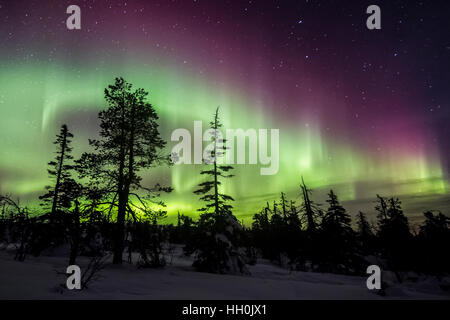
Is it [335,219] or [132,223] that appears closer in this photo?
[132,223]

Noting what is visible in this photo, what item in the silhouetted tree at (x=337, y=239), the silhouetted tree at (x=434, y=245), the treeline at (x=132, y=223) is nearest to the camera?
the treeline at (x=132, y=223)

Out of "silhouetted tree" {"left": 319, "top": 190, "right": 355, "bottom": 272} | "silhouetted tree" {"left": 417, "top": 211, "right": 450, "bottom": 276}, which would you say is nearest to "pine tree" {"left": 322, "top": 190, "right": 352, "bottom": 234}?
"silhouetted tree" {"left": 319, "top": 190, "right": 355, "bottom": 272}

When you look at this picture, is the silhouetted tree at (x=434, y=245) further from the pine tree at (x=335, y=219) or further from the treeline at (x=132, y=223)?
the pine tree at (x=335, y=219)

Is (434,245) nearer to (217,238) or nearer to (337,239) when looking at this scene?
(337,239)

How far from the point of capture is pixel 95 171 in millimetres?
11438

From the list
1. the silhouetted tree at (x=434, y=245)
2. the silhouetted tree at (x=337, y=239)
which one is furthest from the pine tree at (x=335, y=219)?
the silhouetted tree at (x=434, y=245)

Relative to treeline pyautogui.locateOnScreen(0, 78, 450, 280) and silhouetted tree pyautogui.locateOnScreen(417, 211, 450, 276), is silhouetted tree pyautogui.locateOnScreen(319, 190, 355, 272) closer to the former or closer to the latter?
treeline pyautogui.locateOnScreen(0, 78, 450, 280)

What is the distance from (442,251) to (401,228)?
5.53 meters

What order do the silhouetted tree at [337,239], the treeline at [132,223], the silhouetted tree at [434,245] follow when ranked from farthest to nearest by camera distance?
the silhouetted tree at [434,245]
the silhouetted tree at [337,239]
the treeline at [132,223]

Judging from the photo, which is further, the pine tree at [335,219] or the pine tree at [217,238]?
the pine tree at [335,219]

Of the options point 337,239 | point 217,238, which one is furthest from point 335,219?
point 217,238

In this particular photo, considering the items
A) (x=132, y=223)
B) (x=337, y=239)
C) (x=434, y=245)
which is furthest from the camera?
(x=434, y=245)
